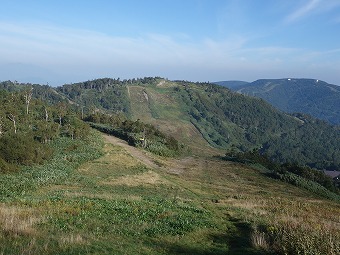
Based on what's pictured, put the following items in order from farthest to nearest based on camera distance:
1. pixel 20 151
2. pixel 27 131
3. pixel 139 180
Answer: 1. pixel 27 131
2. pixel 139 180
3. pixel 20 151

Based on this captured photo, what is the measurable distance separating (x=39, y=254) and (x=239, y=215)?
16473 millimetres

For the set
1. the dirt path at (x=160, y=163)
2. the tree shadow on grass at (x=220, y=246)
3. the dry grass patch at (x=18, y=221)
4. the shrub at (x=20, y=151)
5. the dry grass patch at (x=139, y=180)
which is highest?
the dry grass patch at (x=18, y=221)

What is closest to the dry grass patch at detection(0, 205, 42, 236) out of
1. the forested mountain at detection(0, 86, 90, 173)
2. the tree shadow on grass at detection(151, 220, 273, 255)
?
the tree shadow on grass at detection(151, 220, 273, 255)

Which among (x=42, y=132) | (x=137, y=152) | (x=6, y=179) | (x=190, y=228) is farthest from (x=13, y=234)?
(x=137, y=152)

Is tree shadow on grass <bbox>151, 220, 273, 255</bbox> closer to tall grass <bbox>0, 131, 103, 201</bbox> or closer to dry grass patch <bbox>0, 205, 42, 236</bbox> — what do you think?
dry grass patch <bbox>0, 205, 42, 236</bbox>

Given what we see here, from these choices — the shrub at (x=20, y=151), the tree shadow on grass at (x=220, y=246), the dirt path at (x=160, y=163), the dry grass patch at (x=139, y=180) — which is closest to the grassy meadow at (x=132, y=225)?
the tree shadow on grass at (x=220, y=246)

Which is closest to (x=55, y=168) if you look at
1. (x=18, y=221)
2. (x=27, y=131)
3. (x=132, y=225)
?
(x=27, y=131)

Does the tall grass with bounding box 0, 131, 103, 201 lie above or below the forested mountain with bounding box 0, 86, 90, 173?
below

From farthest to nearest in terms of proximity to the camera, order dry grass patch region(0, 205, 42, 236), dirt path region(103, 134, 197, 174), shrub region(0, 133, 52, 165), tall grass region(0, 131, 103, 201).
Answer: dirt path region(103, 134, 197, 174) → shrub region(0, 133, 52, 165) → tall grass region(0, 131, 103, 201) → dry grass patch region(0, 205, 42, 236)

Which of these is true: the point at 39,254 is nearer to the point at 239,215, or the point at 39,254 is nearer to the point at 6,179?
the point at 239,215

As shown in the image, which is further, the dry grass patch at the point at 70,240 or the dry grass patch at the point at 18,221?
the dry grass patch at the point at 18,221

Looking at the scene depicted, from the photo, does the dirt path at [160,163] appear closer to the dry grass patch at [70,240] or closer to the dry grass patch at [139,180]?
the dry grass patch at [139,180]

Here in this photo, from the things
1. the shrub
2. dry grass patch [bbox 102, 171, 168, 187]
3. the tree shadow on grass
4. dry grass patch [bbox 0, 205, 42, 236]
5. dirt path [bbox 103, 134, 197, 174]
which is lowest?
dirt path [bbox 103, 134, 197, 174]

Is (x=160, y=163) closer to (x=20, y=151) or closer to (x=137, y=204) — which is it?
(x=20, y=151)
